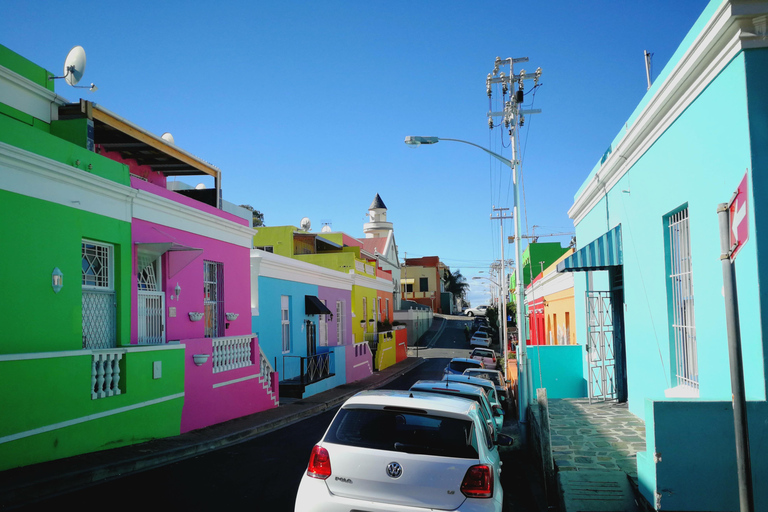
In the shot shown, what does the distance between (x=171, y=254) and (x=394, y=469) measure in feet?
30.2

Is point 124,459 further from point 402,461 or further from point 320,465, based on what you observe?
point 402,461

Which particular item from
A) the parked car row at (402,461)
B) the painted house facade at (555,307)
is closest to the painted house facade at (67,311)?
the parked car row at (402,461)

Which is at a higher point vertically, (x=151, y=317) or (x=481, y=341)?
(x=151, y=317)

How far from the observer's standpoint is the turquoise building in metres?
5.61

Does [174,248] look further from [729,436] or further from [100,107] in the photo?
[729,436]

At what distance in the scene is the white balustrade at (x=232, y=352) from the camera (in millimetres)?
14053

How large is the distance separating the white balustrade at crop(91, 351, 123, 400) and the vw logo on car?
6489 mm

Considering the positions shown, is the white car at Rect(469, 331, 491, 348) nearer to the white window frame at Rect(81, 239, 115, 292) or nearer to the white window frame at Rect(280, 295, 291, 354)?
the white window frame at Rect(280, 295, 291, 354)

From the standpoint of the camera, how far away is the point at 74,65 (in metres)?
13.0

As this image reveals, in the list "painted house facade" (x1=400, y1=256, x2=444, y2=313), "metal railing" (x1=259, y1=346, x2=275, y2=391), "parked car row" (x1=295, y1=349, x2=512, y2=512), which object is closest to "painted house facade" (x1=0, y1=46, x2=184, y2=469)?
"metal railing" (x1=259, y1=346, x2=275, y2=391)

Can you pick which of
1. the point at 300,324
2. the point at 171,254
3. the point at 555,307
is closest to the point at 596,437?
the point at 171,254

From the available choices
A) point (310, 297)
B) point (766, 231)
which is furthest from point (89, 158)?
point (310, 297)

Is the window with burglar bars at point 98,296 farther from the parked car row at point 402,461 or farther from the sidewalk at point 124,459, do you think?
the parked car row at point 402,461

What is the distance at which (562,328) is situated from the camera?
69.8ft
